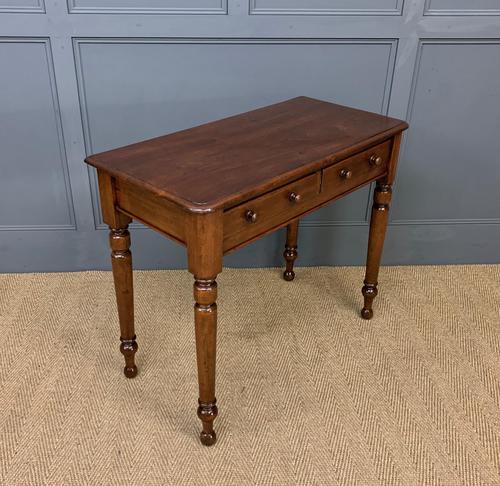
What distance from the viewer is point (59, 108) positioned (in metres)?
2.36

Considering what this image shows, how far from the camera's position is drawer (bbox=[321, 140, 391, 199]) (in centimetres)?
181

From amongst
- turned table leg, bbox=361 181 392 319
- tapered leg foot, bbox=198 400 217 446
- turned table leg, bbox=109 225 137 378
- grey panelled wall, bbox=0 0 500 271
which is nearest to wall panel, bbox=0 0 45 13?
grey panelled wall, bbox=0 0 500 271

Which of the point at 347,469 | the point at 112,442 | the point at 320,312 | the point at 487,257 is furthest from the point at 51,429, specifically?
the point at 487,257

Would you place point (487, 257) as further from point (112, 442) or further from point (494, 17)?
point (112, 442)

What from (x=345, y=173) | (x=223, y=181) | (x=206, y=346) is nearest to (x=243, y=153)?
(x=223, y=181)

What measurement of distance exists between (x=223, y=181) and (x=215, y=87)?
3.23 ft

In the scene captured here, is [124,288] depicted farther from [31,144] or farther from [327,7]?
[327,7]

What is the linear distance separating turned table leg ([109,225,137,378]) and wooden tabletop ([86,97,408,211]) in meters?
0.26

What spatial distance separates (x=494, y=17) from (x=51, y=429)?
237 centimetres

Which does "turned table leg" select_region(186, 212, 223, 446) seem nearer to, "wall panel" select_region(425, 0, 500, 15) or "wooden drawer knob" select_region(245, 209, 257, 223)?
"wooden drawer knob" select_region(245, 209, 257, 223)

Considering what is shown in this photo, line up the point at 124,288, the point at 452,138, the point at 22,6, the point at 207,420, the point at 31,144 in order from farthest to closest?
the point at 452,138 < the point at 31,144 < the point at 22,6 < the point at 124,288 < the point at 207,420

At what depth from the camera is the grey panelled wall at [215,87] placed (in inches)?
88.2

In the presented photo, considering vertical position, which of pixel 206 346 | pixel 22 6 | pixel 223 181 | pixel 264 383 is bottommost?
pixel 264 383

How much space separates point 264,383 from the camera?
2068 millimetres
